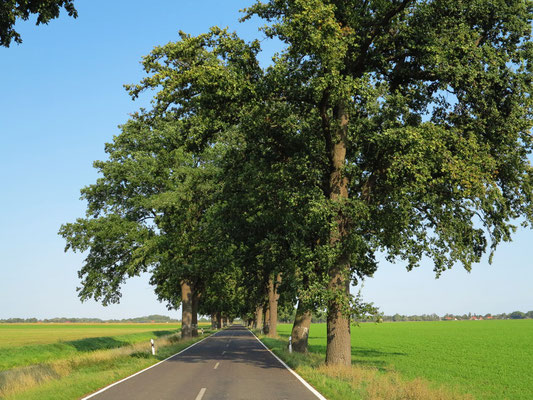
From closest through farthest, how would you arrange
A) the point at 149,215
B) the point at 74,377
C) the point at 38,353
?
the point at 74,377 < the point at 38,353 < the point at 149,215

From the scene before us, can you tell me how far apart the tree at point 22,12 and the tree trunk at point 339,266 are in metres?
9.26

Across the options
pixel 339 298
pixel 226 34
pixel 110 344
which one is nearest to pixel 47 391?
pixel 339 298

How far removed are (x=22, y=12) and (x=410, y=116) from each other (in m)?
12.0

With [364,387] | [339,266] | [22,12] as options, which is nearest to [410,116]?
[339,266]

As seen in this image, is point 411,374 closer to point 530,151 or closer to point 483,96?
point 530,151

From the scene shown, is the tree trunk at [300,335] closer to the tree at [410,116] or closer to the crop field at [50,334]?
the tree at [410,116]

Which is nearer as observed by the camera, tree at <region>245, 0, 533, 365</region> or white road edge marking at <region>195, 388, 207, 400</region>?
white road edge marking at <region>195, 388, 207, 400</region>

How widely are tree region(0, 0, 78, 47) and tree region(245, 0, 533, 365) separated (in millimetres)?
5949

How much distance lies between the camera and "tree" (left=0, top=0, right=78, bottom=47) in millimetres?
9406

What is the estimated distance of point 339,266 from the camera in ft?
52.5

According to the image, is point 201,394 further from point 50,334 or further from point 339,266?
point 50,334

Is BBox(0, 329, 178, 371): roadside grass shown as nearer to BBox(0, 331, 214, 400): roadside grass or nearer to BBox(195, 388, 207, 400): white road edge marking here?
BBox(0, 331, 214, 400): roadside grass

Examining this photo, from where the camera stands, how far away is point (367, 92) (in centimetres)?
1416

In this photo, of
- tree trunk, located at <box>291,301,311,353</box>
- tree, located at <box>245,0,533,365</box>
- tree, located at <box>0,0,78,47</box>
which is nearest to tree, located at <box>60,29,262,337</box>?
tree trunk, located at <box>291,301,311,353</box>
